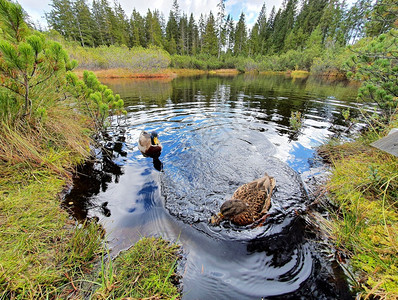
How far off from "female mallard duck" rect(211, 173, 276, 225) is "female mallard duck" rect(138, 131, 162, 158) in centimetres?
274

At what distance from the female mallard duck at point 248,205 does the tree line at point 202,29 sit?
5263 cm

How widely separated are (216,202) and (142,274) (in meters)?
1.81

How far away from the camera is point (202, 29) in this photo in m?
65.5

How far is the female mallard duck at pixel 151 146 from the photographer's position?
471 centimetres

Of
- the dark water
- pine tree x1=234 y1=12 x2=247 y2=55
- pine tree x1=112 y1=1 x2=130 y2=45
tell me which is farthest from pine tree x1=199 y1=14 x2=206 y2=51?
the dark water

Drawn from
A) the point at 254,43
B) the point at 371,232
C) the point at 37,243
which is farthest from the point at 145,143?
the point at 254,43

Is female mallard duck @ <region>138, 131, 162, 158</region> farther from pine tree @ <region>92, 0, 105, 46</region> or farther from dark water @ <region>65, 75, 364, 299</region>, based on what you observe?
pine tree @ <region>92, 0, 105, 46</region>

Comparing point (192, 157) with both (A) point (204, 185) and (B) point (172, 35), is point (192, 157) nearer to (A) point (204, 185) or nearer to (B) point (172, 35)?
(A) point (204, 185)

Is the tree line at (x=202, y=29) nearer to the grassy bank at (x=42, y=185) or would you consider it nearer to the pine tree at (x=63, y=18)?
the pine tree at (x=63, y=18)

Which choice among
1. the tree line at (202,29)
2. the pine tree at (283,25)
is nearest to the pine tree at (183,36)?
the tree line at (202,29)

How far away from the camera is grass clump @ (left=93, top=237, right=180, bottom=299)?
61.8 inches

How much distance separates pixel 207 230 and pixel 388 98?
590cm

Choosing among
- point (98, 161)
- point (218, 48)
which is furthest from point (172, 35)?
point (98, 161)

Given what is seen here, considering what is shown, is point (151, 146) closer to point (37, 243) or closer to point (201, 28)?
point (37, 243)
